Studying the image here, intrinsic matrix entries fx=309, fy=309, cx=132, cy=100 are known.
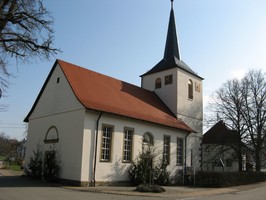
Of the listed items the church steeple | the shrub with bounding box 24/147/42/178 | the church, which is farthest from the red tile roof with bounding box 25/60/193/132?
the shrub with bounding box 24/147/42/178

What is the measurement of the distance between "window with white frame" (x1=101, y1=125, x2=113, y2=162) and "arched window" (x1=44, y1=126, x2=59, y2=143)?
11.5 feet

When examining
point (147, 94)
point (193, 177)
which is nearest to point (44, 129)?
point (147, 94)

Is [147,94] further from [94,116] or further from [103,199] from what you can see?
[103,199]

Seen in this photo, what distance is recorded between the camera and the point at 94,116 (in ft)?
67.6

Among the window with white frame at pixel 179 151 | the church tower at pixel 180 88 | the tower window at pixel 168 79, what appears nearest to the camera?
the window with white frame at pixel 179 151

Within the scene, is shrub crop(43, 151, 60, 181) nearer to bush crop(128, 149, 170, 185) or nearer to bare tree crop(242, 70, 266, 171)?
bush crop(128, 149, 170, 185)

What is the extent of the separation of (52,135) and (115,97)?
555cm

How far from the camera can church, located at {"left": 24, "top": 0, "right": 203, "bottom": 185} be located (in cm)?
2019

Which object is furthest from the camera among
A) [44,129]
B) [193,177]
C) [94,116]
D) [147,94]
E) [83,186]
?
[147,94]

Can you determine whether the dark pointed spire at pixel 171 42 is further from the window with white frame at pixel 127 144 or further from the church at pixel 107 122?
the window with white frame at pixel 127 144

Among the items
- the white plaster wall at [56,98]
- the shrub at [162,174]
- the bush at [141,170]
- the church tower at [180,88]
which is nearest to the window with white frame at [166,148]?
the shrub at [162,174]

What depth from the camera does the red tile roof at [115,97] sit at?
21487 mm

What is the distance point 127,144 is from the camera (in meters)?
22.8

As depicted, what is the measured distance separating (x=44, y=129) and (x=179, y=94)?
13550 millimetres
